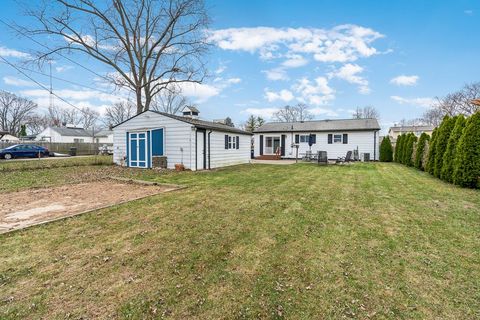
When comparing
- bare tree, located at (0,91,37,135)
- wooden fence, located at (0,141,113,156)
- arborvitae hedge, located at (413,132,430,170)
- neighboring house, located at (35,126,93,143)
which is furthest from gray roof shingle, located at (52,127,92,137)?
arborvitae hedge, located at (413,132,430,170)

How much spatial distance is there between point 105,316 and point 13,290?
116 cm

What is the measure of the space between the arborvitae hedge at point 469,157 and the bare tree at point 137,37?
18.6 metres

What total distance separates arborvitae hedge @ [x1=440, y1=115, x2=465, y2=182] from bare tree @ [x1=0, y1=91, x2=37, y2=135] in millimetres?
64006

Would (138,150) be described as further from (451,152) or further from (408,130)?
(408,130)

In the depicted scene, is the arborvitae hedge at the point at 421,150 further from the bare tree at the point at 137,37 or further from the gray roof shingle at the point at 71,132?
the gray roof shingle at the point at 71,132

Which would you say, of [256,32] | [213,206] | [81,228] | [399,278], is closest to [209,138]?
[256,32]

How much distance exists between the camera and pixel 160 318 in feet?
6.86

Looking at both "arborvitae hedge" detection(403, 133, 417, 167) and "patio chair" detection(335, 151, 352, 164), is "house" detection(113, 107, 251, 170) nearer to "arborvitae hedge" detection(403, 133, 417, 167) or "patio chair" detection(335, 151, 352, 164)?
"patio chair" detection(335, 151, 352, 164)

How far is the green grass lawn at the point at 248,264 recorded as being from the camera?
87.9 inches

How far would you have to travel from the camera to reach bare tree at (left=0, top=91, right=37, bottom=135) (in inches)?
1874

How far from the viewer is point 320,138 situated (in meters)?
22.2

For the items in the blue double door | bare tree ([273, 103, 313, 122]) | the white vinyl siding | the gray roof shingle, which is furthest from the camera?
bare tree ([273, 103, 313, 122])

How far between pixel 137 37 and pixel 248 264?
23.4 m

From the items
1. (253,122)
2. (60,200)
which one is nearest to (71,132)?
(253,122)
